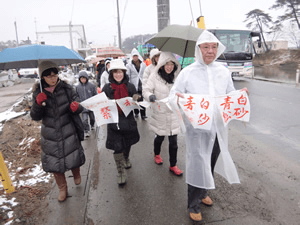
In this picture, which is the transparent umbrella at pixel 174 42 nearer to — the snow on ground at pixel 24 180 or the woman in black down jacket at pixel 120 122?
the woman in black down jacket at pixel 120 122

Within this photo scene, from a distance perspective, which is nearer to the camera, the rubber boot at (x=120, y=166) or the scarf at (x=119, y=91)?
the scarf at (x=119, y=91)

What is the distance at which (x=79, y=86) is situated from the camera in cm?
529

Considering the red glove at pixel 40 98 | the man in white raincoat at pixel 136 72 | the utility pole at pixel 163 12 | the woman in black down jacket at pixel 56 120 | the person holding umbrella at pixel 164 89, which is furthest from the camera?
the utility pole at pixel 163 12

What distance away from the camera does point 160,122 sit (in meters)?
3.26

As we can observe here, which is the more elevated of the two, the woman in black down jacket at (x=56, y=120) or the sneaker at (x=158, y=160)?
the woman in black down jacket at (x=56, y=120)

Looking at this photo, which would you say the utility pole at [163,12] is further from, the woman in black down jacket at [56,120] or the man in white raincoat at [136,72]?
the woman in black down jacket at [56,120]

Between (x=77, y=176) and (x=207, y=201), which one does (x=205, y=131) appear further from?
(x=77, y=176)

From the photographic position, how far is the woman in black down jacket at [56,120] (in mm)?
2707

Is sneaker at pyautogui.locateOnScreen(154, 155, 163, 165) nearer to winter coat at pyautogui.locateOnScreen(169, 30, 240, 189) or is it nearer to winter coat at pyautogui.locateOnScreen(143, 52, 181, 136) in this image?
winter coat at pyautogui.locateOnScreen(143, 52, 181, 136)

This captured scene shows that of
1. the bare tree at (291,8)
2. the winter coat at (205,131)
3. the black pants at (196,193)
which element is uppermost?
the bare tree at (291,8)

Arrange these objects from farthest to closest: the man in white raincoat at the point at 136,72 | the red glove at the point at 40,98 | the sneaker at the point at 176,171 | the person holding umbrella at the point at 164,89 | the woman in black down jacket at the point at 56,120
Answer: the man in white raincoat at the point at 136,72 → the sneaker at the point at 176,171 → the person holding umbrella at the point at 164,89 → the woman in black down jacket at the point at 56,120 → the red glove at the point at 40,98

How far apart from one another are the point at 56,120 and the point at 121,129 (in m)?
0.87

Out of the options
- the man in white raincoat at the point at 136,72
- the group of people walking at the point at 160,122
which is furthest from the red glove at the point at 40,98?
the man in white raincoat at the point at 136,72

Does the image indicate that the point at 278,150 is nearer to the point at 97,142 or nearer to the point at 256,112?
the point at 256,112
